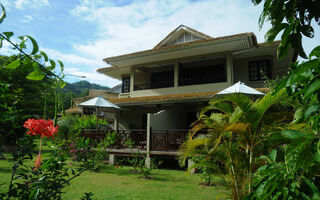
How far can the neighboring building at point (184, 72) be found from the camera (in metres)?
10.9

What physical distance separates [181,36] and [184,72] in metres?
2.59

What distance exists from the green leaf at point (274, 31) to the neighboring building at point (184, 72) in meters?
8.83

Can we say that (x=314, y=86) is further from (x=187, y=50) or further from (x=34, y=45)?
(x=187, y=50)

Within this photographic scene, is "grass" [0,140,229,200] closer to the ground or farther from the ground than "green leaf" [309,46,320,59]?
closer to the ground

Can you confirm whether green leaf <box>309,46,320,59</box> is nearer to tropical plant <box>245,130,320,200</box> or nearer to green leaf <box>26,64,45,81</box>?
tropical plant <box>245,130,320,200</box>

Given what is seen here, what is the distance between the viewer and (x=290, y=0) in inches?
51.9

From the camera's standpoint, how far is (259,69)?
12289mm

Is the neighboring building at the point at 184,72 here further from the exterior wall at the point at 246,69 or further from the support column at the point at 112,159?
the support column at the point at 112,159

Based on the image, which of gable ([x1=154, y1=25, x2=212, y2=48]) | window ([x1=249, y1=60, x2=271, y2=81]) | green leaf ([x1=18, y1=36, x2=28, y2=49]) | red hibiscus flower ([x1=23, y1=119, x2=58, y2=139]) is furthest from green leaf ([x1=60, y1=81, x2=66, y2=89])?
gable ([x1=154, y1=25, x2=212, y2=48])

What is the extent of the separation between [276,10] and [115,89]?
131 feet

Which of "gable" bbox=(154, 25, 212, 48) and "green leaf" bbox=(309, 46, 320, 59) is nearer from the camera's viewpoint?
"green leaf" bbox=(309, 46, 320, 59)

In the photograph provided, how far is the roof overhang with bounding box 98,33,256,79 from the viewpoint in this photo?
34.1 ft

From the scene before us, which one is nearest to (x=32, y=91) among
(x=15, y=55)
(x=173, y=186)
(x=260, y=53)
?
(x=173, y=186)

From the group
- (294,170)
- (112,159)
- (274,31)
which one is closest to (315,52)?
(274,31)
